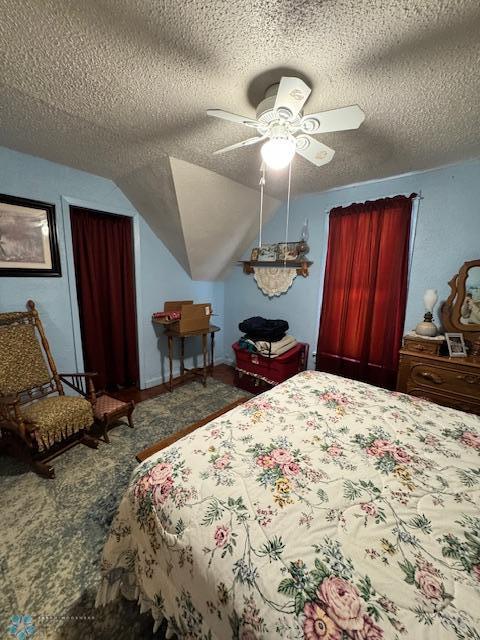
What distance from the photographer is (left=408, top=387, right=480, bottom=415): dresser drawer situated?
6.07 ft

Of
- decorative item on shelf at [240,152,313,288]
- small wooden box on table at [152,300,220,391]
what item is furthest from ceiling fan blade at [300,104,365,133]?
small wooden box on table at [152,300,220,391]

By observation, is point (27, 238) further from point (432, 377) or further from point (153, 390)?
point (432, 377)

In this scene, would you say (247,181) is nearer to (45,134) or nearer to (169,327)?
(45,134)

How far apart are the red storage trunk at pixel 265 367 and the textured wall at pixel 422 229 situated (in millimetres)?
249

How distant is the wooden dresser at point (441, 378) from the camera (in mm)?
1854

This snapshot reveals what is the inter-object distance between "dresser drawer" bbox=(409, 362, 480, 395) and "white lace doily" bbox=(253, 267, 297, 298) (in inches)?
62.5

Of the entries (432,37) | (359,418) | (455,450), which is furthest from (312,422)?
(432,37)

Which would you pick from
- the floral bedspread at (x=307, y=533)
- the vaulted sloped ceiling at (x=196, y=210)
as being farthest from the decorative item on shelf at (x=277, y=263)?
the floral bedspread at (x=307, y=533)

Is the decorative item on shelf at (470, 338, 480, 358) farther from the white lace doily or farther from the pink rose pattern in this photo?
the pink rose pattern

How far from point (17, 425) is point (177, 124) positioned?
2.24 meters

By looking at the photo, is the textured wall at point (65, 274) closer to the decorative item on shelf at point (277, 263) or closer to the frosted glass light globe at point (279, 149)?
the decorative item on shelf at point (277, 263)

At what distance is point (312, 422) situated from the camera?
4.45 ft

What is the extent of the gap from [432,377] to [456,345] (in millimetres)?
326

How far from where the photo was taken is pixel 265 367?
2.95 meters
